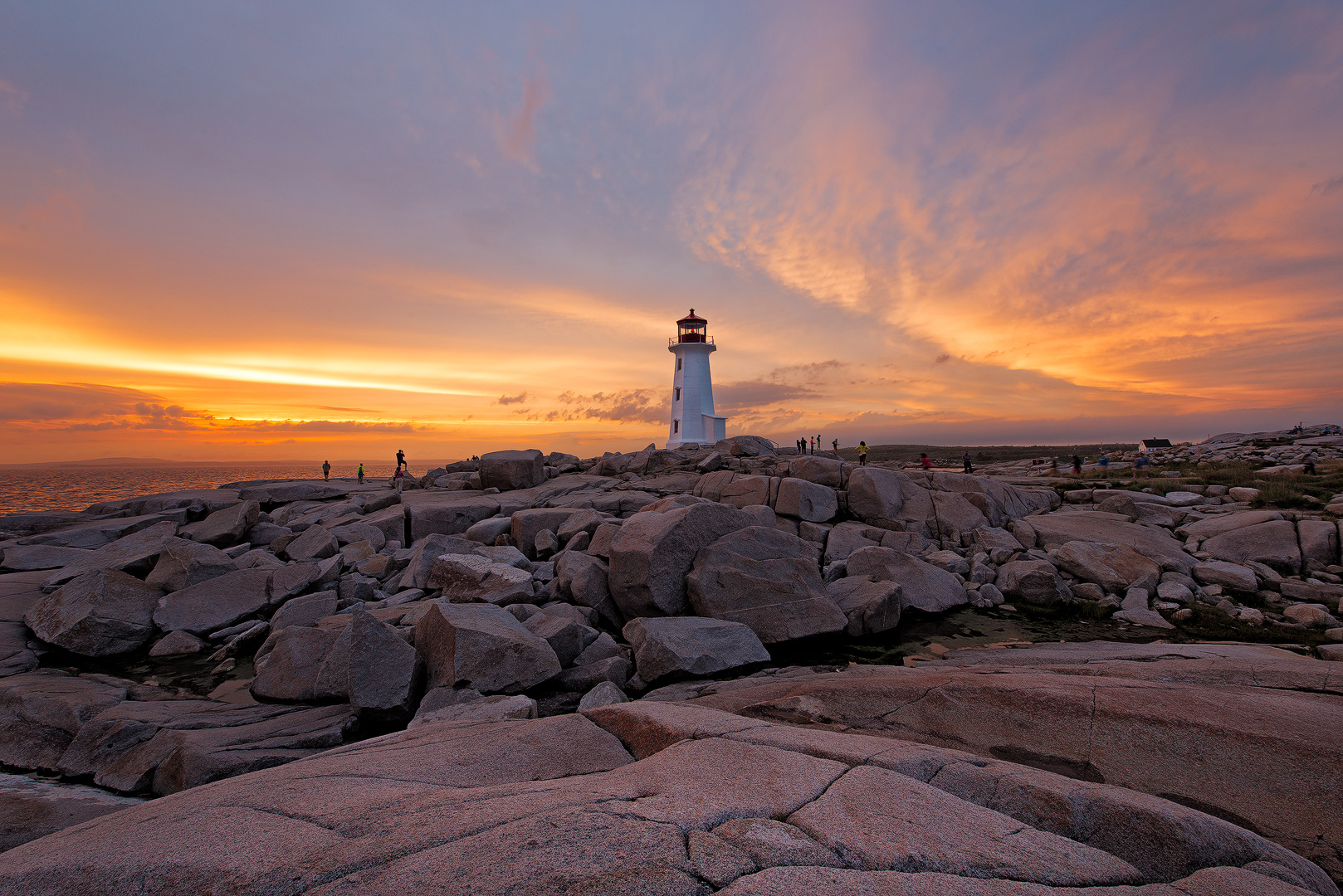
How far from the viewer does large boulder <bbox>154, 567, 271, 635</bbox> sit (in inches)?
476

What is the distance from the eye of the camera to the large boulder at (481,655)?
324 inches

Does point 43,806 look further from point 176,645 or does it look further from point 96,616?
point 96,616

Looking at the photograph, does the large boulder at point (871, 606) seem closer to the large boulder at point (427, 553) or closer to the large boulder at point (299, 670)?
the large boulder at point (427, 553)

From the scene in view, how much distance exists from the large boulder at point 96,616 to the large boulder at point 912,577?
49.8ft

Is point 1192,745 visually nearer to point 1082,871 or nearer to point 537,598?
point 1082,871

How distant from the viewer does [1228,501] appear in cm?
1997

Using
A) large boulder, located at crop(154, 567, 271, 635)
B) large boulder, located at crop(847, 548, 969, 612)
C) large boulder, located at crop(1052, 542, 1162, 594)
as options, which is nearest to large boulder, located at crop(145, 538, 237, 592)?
large boulder, located at crop(154, 567, 271, 635)

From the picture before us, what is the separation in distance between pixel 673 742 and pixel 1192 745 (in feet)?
13.9

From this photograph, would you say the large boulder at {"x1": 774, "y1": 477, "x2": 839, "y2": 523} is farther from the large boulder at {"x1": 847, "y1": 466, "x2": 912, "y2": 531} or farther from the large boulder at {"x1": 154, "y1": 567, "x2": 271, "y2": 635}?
the large boulder at {"x1": 154, "y1": 567, "x2": 271, "y2": 635}

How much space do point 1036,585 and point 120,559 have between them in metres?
21.7

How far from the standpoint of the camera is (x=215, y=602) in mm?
12609

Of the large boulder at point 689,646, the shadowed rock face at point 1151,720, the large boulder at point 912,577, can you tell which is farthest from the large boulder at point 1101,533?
the large boulder at point 689,646

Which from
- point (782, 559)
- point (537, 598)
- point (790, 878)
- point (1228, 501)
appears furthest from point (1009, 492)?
point (790, 878)

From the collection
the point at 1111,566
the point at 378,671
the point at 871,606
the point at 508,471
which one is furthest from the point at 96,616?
the point at 1111,566
